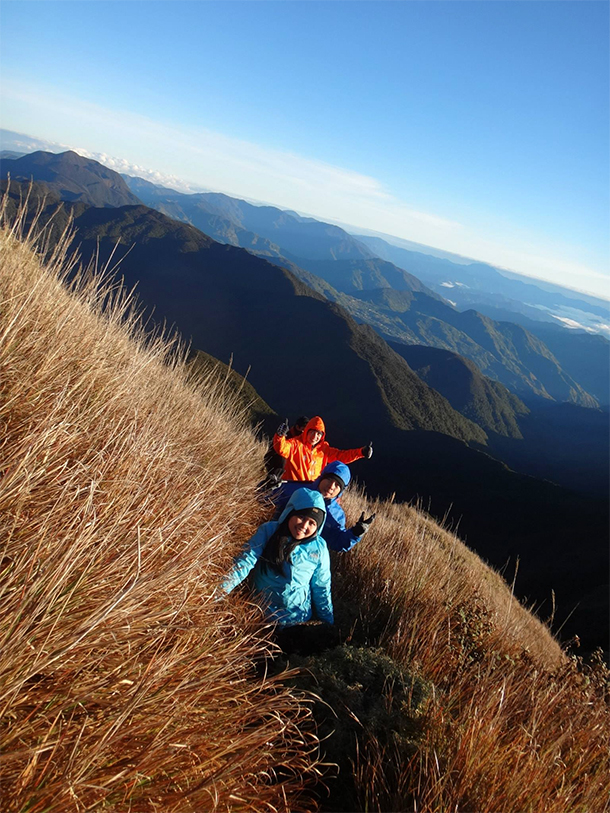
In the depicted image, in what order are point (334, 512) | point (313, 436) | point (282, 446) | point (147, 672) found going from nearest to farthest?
A: 1. point (147, 672)
2. point (334, 512)
3. point (282, 446)
4. point (313, 436)

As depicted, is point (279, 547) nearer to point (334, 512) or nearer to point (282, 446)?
point (334, 512)

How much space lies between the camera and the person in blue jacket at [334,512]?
3.62 meters

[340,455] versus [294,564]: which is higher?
[294,564]

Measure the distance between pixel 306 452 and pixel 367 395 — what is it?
72.2 metres

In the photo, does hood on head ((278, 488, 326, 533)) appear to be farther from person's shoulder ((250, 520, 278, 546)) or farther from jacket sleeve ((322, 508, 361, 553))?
jacket sleeve ((322, 508, 361, 553))

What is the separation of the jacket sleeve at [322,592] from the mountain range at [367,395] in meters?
2.52

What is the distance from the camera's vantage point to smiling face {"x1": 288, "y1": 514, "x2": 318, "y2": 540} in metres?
2.57

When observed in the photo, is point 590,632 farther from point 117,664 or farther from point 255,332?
point 255,332

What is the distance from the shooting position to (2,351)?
1.74 m

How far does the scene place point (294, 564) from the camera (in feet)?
8.41

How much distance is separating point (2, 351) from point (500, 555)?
134ft

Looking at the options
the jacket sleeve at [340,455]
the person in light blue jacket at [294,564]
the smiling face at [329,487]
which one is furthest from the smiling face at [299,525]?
the jacket sleeve at [340,455]

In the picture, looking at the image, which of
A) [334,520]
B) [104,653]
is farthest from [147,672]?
[334,520]

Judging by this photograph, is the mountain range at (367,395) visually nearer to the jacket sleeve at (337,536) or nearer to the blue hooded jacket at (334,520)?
the blue hooded jacket at (334,520)
